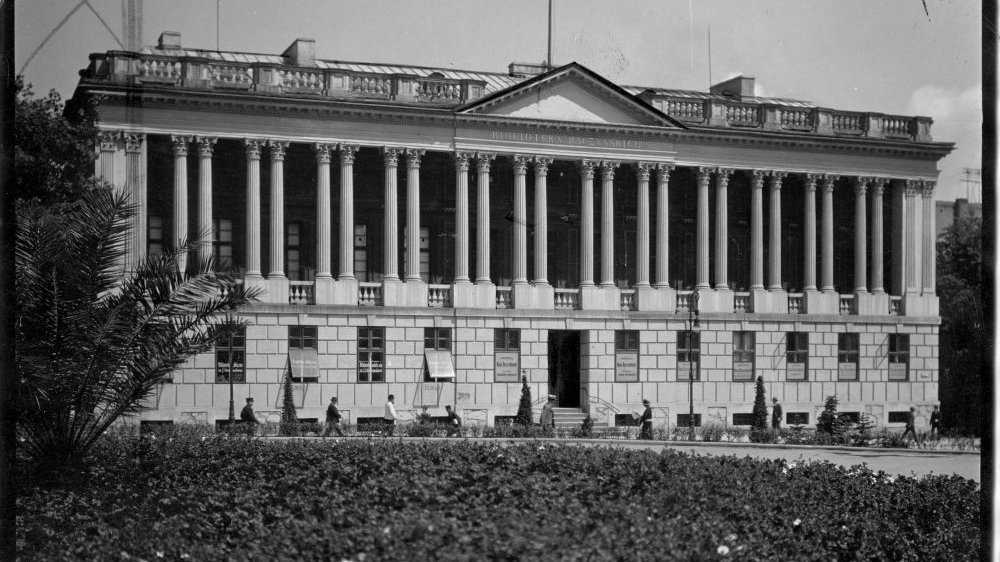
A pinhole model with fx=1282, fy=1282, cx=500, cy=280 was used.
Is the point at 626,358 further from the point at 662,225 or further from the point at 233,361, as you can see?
the point at 233,361

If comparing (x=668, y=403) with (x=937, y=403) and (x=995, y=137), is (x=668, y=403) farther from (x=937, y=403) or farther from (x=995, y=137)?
(x=995, y=137)

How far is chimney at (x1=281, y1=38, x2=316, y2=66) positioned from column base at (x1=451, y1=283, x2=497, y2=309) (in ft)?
37.8

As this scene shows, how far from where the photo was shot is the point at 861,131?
60281mm

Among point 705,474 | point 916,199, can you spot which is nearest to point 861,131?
point 916,199

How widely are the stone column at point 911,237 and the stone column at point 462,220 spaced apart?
21.6 m

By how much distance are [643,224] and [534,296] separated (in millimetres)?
6273

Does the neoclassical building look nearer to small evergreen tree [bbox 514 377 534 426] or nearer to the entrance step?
the entrance step

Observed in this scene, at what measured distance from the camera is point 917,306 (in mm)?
60875

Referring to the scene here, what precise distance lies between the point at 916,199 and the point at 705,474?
45028 mm

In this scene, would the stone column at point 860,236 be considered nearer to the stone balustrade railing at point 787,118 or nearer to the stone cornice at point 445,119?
the stone cornice at point 445,119

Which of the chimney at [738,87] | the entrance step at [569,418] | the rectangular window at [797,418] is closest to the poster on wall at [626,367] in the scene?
the entrance step at [569,418]

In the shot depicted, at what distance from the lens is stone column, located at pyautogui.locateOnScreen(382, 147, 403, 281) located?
174ft

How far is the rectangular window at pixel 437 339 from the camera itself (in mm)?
53625

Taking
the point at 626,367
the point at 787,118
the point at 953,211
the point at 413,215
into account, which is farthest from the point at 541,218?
the point at 953,211
